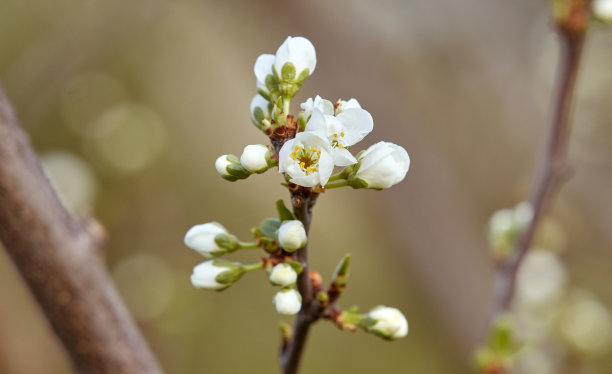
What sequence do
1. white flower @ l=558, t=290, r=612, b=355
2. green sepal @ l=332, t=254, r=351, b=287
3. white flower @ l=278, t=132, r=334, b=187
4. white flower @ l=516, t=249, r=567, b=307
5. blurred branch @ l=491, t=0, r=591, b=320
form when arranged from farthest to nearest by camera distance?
white flower @ l=516, t=249, r=567, b=307, white flower @ l=558, t=290, r=612, b=355, blurred branch @ l=491, t=0, r=591, b=320, green sepal @ l=332, t=254, r=351, b=287, white flower @ l=278, t=132, r=334, b=187

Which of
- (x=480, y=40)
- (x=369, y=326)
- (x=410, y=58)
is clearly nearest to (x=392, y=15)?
(x=410, y=58)

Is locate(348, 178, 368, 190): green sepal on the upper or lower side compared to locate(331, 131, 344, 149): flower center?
lower

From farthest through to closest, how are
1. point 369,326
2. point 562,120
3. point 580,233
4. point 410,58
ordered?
point 410,58 < point 580,233 < point 562,120 < point 369,326

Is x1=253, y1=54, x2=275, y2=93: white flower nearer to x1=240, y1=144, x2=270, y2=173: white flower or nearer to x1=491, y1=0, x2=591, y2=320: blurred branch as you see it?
x1=240, y1=144, x2=270, y2=173: white flower

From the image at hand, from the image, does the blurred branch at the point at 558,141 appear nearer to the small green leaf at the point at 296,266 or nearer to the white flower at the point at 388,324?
the white flower at the point at 388,324

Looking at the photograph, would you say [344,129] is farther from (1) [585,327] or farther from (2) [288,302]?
(1) [585,327]

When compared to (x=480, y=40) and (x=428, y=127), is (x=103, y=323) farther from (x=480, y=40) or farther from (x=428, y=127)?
(x=480, y=40)

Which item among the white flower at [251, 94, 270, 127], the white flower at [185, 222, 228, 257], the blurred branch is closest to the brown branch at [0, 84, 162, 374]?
the white flower at [185, 222, 228, 257]

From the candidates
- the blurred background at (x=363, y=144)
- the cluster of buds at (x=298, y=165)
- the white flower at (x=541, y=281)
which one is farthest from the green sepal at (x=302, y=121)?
the white flower at (x=541, y=281)
